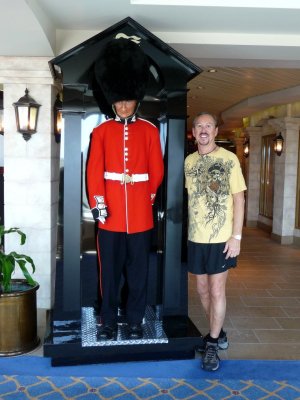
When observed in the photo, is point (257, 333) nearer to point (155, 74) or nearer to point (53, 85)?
point (155, 74)

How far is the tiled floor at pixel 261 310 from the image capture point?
342cm

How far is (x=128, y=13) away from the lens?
3172mm

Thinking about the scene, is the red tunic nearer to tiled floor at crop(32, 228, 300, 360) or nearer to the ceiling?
the ceiling

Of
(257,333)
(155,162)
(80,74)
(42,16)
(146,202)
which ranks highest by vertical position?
(42,16)

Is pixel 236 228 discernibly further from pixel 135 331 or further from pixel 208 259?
pixel 135 331

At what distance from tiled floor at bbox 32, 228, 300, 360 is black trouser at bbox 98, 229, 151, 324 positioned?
26.3 inches

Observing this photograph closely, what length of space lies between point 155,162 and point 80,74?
79cm

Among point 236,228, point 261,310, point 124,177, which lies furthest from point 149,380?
point 261,310

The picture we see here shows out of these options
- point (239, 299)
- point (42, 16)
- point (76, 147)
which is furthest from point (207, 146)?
point (239, 299)

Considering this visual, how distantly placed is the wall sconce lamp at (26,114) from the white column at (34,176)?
84 mm

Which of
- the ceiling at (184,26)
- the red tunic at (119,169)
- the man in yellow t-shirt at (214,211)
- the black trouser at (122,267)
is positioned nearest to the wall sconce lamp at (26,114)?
the ceiling at (184,26)

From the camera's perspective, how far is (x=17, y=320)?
10.2 feet

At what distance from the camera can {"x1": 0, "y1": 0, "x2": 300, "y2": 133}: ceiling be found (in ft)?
9.98

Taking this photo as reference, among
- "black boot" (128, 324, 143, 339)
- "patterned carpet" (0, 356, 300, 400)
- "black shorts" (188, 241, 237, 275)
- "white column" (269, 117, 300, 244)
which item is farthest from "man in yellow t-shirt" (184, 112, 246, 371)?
"white column" (269, 117, 300, 244)
